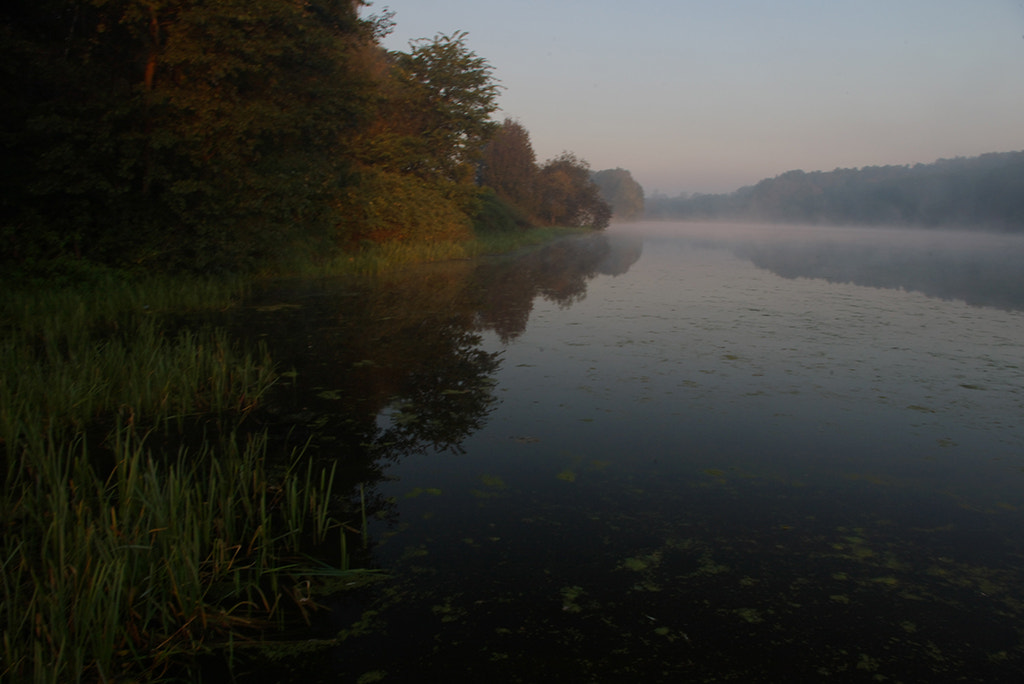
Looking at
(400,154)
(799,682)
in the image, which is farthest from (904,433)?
(400,154)

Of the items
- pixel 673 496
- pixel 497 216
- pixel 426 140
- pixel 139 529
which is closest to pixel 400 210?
pixel 426 140

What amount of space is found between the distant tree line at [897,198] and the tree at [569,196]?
46007 mm

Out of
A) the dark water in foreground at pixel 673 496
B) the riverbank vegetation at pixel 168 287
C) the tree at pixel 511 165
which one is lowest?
the dark water in foreground at pixel 673 496

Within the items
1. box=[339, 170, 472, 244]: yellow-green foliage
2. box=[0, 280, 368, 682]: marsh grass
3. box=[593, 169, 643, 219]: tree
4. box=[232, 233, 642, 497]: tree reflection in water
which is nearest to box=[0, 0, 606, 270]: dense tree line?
box=[232, 233, 642, 497]: tree reflection in water

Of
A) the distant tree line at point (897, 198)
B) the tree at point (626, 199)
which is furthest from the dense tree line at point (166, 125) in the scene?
the tree at point (626, 199)

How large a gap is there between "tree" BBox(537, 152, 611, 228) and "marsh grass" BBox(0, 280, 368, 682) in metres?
38.6

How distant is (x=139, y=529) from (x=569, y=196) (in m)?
46.6

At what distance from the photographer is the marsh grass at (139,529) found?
6.80ft

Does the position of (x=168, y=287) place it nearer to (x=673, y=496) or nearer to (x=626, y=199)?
(x=673, y=496)

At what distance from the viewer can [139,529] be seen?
253 centimetres

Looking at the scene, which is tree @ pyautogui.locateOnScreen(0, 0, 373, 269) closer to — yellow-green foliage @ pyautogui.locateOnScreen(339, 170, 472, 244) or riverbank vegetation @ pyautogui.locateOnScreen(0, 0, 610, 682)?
riverbank vegetation @ pyautogui.locateOnScreen(0, 0, 610, 682)

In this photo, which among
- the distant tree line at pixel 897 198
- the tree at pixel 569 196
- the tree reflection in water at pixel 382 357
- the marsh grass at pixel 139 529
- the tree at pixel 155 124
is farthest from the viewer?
the distant tree line at pixel 897 198

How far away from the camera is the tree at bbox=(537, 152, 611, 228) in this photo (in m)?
43.9

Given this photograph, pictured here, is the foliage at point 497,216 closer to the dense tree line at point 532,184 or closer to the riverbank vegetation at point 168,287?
the dense tree line at point 532,184
